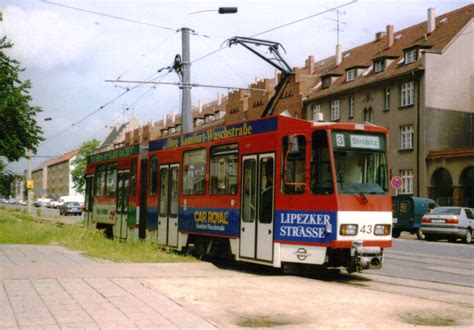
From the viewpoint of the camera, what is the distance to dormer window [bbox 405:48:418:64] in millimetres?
44750

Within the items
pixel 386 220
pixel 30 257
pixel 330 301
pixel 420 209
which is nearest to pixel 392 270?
pixel 386 220

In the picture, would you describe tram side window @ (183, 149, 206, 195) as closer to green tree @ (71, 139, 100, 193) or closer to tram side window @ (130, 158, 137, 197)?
tram side window @ (130, 158, 137, 197)

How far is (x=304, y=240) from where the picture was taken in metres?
12.2

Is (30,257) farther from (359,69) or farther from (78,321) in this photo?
(359,69)

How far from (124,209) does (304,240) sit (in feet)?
32.0

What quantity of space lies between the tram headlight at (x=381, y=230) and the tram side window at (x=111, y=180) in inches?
456

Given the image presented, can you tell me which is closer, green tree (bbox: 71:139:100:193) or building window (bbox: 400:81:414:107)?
building window (bbox: 400:81:414:107)

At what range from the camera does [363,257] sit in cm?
1199

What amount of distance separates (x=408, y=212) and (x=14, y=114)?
20308mm

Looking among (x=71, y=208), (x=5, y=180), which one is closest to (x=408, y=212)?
(x=5, y=180)

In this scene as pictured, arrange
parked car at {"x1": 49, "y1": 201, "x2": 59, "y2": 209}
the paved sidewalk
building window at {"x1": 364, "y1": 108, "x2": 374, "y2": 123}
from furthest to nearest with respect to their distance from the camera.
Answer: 1. parked car at {"x1": 49, "y1": 201, "x2": 59, "y2": 209}
2. building window at {"x1": 364, "y1": 108, "x2": 374, "y2": 123}
3. the paved sidewalk

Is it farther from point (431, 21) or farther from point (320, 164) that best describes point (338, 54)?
point (320, 164)

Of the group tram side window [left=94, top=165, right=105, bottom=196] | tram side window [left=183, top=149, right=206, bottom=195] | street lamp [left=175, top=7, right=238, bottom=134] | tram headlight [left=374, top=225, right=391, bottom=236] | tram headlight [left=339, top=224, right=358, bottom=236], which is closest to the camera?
tram headlight [left=339, top=224, right=358, bottom=236]

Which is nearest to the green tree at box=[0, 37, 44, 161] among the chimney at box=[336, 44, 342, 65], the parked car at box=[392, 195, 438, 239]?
the parked car at box=[392, 195, 438, 239]
